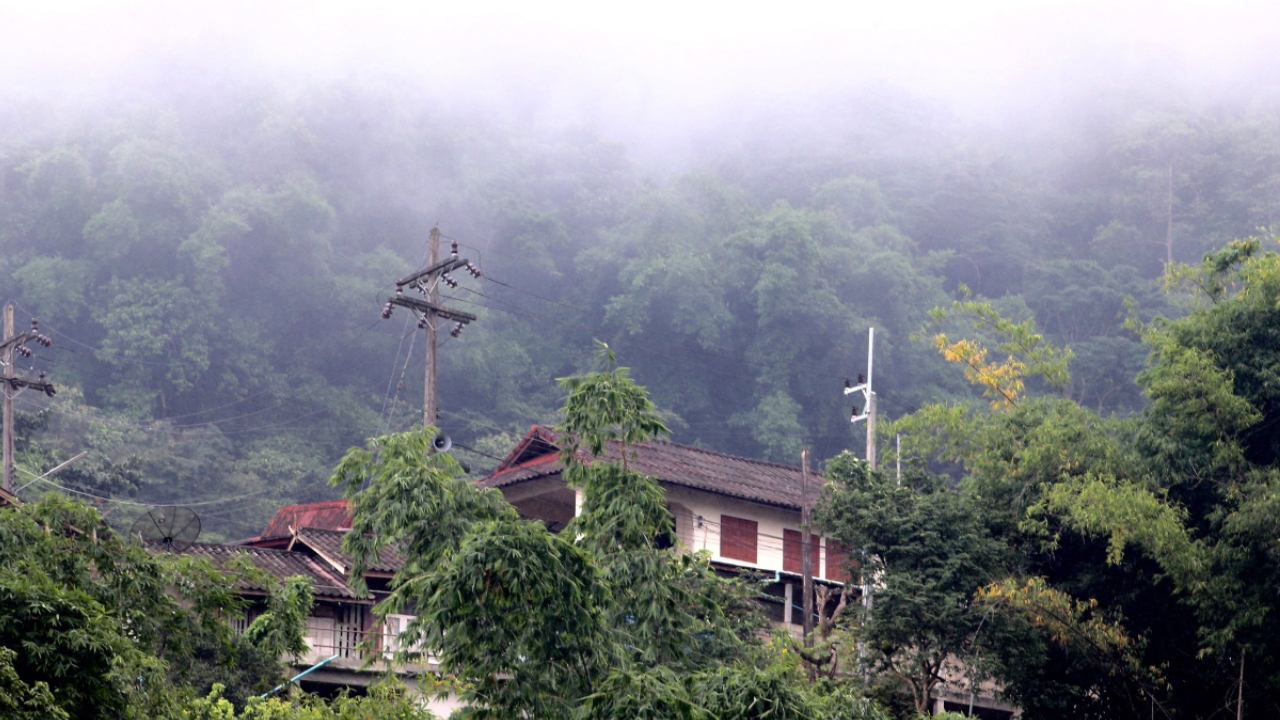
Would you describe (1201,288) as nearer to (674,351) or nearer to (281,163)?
(674,351)

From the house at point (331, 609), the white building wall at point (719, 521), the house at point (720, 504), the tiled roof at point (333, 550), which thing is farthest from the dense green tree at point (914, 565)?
the tiled roof at point (333, 550)

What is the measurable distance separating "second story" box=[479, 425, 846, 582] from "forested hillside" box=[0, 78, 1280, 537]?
1847 cm

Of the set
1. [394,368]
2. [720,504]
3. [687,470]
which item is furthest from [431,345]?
[394,368]

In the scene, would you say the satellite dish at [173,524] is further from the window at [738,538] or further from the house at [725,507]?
the window at [738,538]

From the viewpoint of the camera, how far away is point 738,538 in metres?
30.5

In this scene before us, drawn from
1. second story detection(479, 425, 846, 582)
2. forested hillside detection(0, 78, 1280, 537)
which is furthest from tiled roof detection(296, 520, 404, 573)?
forested hillside detection(0, 78, 1280, 537)

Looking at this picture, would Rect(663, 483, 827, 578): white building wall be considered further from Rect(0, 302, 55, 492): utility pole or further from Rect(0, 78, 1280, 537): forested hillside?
Rect(0, 78, 1280, 537): forested hillside

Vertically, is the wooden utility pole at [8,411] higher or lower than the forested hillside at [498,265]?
lower

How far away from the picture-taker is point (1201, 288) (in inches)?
958

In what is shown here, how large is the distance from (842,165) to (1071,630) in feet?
214

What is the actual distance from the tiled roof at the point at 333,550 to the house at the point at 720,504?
144 inches

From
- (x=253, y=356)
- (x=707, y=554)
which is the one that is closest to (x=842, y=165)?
(x=253, y=356)

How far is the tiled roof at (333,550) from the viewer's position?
26.1 m

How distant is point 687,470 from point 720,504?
3.38 ft
